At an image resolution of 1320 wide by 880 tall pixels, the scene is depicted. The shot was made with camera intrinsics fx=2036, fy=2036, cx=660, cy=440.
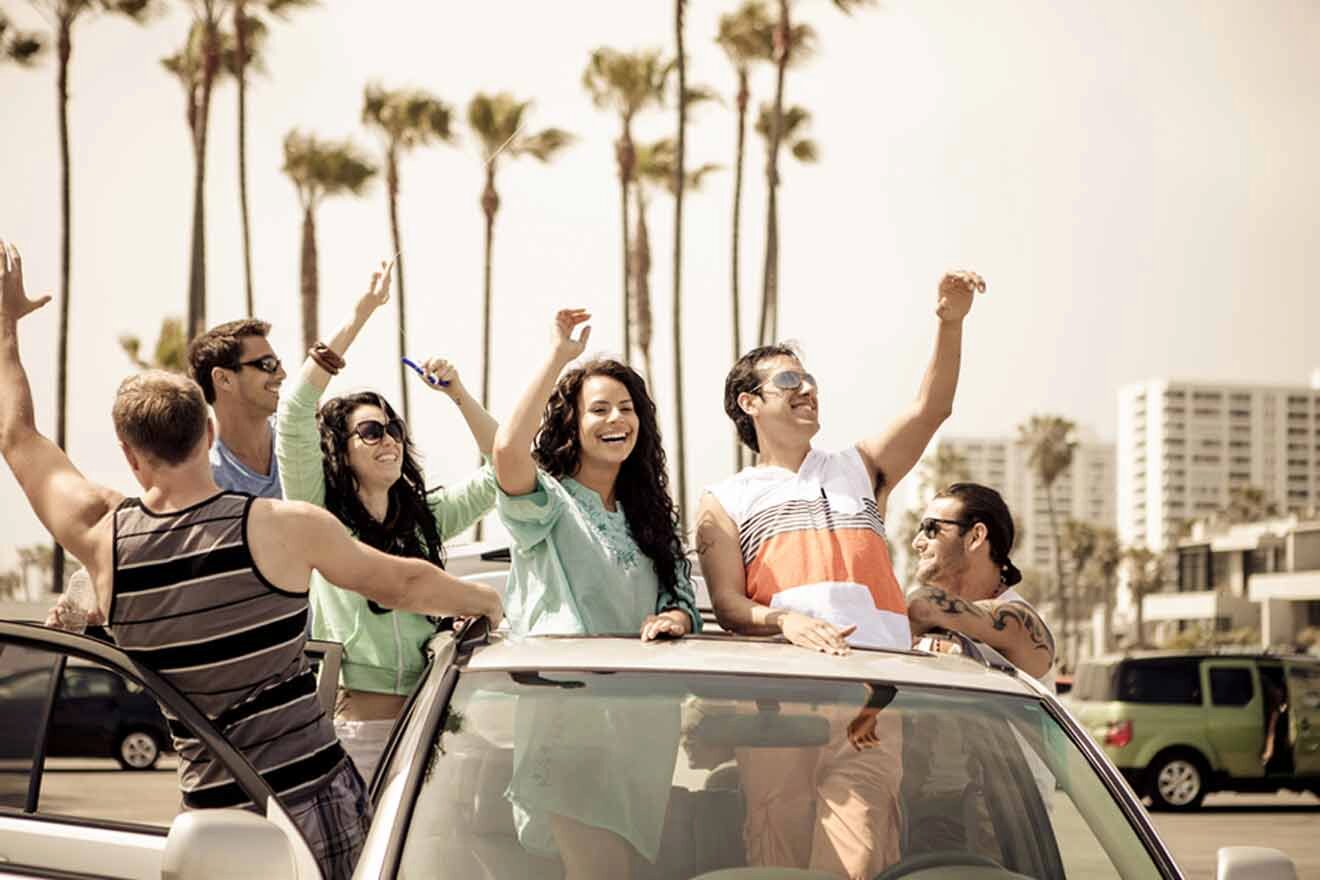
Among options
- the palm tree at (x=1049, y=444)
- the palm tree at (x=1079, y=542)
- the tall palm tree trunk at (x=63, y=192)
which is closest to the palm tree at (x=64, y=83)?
the tall palm tree trunk at (x=63, y=192)

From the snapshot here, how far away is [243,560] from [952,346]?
2.39 meters

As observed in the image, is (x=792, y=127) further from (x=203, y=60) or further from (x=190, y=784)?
(x=190, y=784)

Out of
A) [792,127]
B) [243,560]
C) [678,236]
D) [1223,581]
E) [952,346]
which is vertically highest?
[792,127]

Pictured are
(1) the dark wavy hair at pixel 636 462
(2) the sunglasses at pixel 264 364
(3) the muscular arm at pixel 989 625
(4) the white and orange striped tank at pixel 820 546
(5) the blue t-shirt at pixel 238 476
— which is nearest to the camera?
(4) the white and orange striped tank at pixel 820 546

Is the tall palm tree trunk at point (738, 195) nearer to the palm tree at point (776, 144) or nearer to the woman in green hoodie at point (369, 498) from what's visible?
the palm tree at point (776, 144)

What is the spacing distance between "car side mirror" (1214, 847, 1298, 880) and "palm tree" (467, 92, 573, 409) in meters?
46.0

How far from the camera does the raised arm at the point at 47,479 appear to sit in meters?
3.98

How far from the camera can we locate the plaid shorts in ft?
12.9

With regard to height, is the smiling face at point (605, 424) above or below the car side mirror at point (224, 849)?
above

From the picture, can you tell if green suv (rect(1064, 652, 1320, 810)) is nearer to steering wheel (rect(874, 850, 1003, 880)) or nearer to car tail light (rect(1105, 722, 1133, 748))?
car tail light (rect(1105, 722, 1133, 748))

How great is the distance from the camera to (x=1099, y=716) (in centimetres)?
2059

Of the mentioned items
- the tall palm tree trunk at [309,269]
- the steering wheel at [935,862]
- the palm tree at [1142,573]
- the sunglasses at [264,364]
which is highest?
the tall palm tree trunk at [309,269]

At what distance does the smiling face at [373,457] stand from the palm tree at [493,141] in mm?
43624

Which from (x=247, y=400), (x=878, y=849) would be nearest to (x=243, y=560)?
(x=878, y=849)
